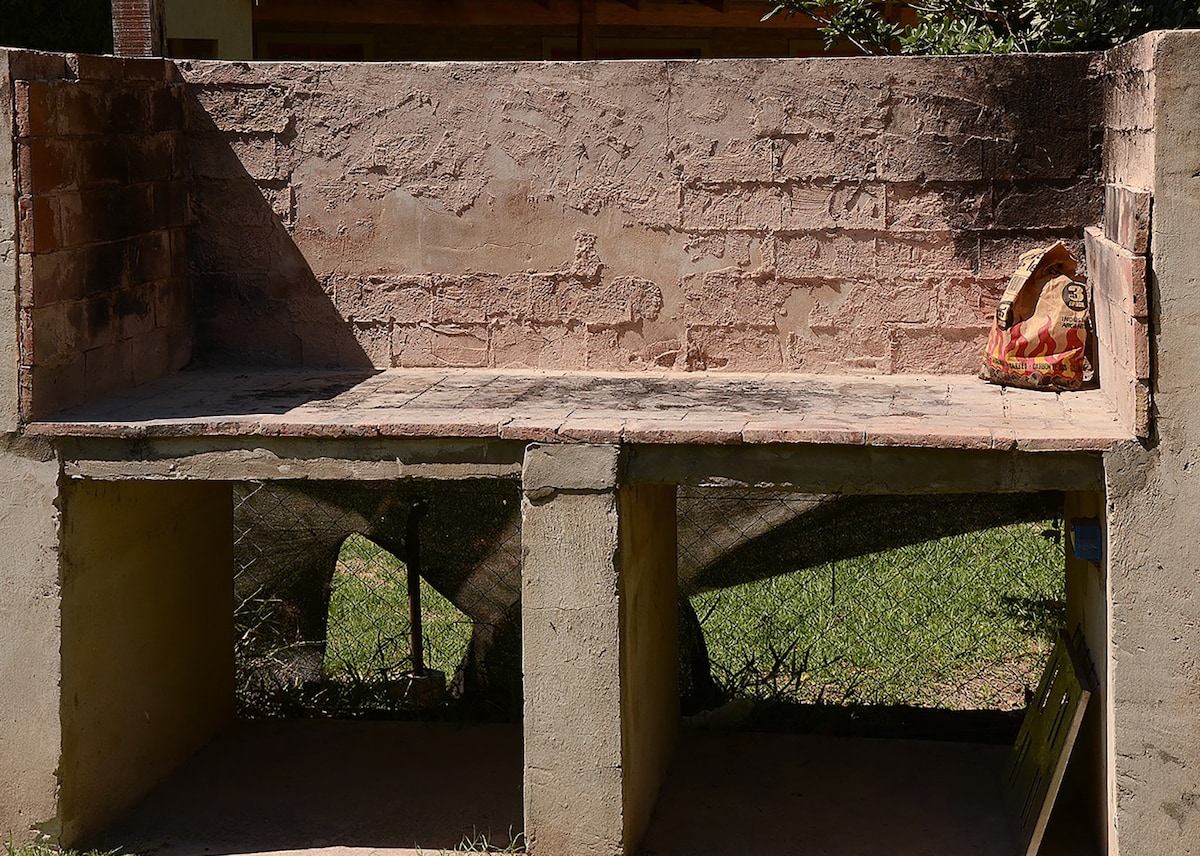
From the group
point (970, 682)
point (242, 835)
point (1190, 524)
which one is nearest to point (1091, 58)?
point (1190, 524)

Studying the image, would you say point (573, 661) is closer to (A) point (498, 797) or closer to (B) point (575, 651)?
(B) point (575, 651)

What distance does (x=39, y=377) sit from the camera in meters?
4.67

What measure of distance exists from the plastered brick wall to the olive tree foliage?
3.32 meters

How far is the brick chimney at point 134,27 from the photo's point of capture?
5574 millimetres

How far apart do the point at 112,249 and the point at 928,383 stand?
283 centimetres

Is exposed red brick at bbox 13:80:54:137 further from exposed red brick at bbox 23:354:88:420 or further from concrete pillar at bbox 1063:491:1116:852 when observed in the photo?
concrete pillar at bbox 1063:491:1116:852

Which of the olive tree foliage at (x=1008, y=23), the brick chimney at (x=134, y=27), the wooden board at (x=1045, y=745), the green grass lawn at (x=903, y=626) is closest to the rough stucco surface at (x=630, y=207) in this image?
the brick chimney at (x=134, y=27)

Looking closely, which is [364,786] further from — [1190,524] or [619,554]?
[1190,524]

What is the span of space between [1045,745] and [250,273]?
331cm

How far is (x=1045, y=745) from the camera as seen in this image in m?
4.92

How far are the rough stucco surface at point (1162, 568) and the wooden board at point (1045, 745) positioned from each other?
1.32 ft

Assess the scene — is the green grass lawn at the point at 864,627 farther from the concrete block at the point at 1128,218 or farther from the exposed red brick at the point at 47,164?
the exposed red brick at the point at 47,164

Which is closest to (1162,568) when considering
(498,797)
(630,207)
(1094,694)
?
(1094,694)

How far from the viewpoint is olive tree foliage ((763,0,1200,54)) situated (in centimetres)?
633
